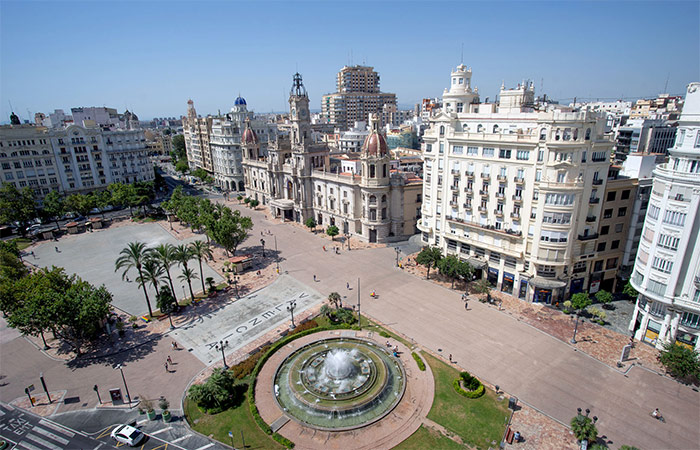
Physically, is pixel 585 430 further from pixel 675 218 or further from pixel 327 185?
pixel 327 185

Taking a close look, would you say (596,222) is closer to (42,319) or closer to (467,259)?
(467,259)

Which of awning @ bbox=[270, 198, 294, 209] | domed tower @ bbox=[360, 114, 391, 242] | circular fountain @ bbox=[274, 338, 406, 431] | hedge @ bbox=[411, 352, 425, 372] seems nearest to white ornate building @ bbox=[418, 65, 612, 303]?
domed tower @ bbox=[360, 114, 391, 242]

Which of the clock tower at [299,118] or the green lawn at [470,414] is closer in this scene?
the green lawn at [470,414]

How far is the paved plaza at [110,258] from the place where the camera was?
63.9 metres

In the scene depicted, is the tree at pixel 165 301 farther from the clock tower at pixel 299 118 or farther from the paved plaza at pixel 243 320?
the clock tower at pixel 299 118

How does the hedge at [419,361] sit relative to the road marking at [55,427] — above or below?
above

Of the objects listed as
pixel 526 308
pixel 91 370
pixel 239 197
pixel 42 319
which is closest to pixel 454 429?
pixel 526 308

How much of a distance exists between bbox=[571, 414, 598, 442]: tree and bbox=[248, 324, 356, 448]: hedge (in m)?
25.7

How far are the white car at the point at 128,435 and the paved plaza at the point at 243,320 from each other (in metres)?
11.3

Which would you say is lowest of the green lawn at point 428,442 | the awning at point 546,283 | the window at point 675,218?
the green lawn at point 428,442

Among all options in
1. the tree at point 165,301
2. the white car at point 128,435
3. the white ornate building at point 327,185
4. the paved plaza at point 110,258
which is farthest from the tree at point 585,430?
the paved plaza at point 110,258

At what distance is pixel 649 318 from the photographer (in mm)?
46344

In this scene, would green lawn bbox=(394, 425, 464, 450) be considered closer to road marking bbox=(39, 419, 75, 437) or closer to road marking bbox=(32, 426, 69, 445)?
road marking bbox=(32, 426, 69, 445)

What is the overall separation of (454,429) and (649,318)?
30317mm
